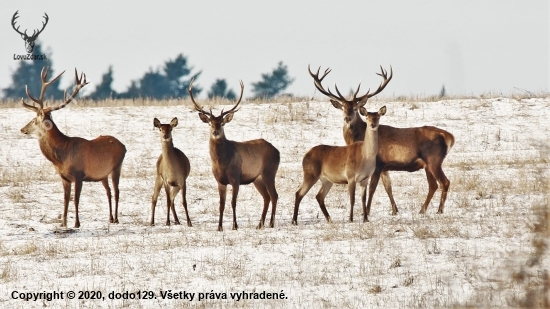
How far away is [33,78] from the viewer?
75.6m

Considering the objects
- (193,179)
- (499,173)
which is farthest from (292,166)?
(499,173)

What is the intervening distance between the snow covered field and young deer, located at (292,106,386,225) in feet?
2.25

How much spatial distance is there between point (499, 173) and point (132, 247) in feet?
30.1

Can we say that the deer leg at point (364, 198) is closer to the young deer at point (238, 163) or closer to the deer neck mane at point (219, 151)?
the young deer at point (238, 163)

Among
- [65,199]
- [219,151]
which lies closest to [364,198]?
[219,151]

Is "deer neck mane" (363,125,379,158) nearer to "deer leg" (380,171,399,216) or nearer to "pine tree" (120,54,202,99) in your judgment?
"deer leg" (380,171,399,216)

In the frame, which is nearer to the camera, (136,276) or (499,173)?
(136,276)

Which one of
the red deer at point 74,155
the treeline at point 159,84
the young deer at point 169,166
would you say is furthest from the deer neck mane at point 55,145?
the treeline at point 159,84

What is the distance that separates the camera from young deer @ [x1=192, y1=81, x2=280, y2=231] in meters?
13.9

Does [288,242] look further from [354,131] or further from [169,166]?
[354,131]

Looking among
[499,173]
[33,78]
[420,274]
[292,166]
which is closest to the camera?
[420,274]

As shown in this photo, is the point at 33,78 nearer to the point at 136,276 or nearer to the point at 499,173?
the point at 499,173

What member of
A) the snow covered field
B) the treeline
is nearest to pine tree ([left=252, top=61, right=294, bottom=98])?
the treeline

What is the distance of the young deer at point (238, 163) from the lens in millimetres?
13891
